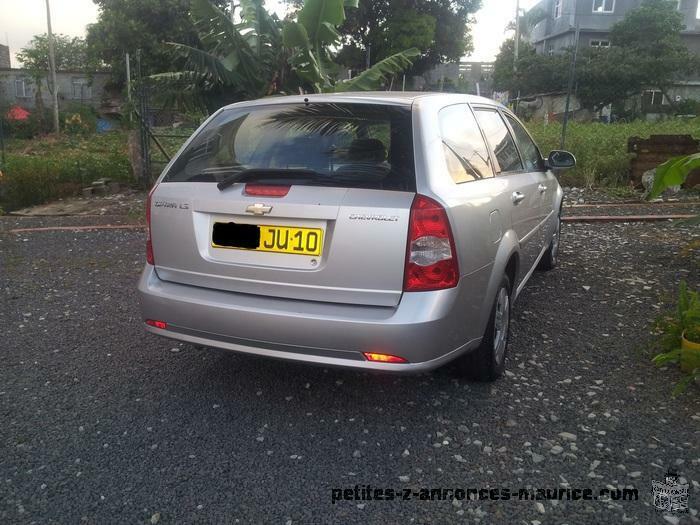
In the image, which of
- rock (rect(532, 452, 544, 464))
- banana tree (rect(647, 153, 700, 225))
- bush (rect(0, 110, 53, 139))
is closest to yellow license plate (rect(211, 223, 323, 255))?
rock (rect(532, 452, 544, 464))

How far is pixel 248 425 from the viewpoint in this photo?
3195 mm

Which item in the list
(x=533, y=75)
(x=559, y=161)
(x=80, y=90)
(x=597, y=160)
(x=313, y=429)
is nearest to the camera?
(x=313, y=429)

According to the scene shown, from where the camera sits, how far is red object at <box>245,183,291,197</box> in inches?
118

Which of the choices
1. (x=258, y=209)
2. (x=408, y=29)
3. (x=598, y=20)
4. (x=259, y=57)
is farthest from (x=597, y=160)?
(x=598, y=20)

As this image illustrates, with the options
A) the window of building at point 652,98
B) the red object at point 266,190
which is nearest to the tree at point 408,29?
the window of building at point 652,98

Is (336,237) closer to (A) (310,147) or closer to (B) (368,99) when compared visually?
(A) (310,147)

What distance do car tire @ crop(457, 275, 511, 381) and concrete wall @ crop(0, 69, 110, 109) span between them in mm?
33769

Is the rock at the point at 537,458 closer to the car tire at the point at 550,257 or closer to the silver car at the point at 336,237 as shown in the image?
the silver car at the point at 336,237

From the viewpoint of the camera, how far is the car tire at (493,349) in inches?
136

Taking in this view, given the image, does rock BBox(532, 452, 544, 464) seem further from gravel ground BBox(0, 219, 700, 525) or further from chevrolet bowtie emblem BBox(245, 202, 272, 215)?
chevrolet bowtie emblem BBox(245, 202, 272, 215)

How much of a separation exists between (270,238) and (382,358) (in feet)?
2.62

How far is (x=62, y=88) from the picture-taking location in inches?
1367

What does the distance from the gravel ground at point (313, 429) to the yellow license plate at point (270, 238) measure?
37.2 inches

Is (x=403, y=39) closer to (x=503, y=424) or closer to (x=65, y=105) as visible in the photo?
(x=65, y=105)
